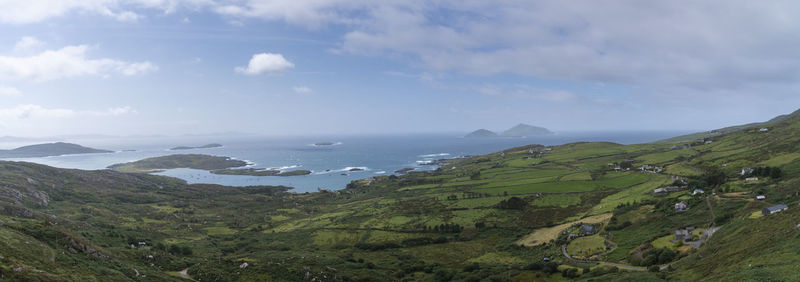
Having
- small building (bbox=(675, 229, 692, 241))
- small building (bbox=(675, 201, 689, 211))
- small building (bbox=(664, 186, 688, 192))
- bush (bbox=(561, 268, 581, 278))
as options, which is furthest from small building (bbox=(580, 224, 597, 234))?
small building (bbox=(664, 186, 688, 192))

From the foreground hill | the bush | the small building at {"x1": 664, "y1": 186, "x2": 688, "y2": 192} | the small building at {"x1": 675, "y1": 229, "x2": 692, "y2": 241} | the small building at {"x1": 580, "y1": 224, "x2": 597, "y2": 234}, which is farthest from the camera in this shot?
the small building at {"x1": 664, "y1": 186, "x2": 688, "y2": 192}

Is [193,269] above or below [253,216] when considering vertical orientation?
above

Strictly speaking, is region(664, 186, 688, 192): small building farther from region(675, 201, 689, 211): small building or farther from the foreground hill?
region(675, 201, 689, 211): small building

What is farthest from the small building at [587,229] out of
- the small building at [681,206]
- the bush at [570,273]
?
the bush at [570,273]

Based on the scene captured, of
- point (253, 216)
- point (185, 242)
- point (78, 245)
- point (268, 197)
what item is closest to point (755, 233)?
point (78, 245)

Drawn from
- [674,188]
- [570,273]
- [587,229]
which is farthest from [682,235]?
[674,188]

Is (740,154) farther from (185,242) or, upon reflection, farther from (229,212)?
(229,212)

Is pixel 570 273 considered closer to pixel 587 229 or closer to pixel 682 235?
pixel 682 235

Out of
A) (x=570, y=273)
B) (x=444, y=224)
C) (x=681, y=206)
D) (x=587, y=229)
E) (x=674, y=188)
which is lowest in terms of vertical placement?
(x=444, y=224)

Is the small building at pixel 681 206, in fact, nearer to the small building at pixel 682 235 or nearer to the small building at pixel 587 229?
the small building at pixel 587 229
